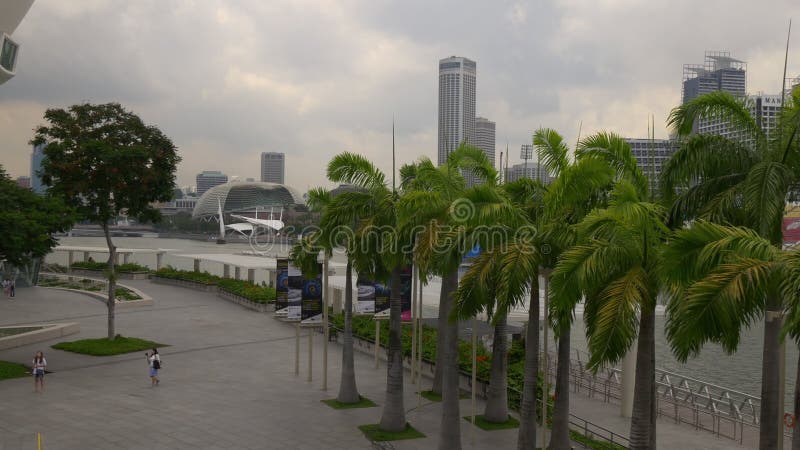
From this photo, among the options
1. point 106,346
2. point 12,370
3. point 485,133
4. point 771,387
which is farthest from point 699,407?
point 12,370

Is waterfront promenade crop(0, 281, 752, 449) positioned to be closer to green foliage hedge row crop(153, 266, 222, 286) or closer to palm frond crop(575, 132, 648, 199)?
palm frond crop(575, 132, 648, 199)

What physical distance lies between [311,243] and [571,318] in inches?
428

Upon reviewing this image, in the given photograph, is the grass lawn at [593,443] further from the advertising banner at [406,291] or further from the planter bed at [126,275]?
the planter bed at [126,275]

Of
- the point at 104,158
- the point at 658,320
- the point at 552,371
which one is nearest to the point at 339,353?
the point at 552,371

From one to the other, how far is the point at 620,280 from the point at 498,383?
33.6 ft

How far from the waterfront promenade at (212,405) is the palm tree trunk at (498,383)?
724 mm

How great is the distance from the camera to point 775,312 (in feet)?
29.5

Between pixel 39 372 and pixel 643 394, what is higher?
pixel 643 394

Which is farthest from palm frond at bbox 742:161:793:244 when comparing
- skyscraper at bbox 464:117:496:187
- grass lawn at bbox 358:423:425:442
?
skyscraper at bbox 464:117:496:187

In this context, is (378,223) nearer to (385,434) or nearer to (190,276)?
(385,434)

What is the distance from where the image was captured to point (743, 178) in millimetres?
10688

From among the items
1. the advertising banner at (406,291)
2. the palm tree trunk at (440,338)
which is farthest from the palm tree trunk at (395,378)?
the advertising banner at (406,291)

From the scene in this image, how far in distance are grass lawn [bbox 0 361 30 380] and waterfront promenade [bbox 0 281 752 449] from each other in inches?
24.3

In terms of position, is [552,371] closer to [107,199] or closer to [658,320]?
[107,199]
